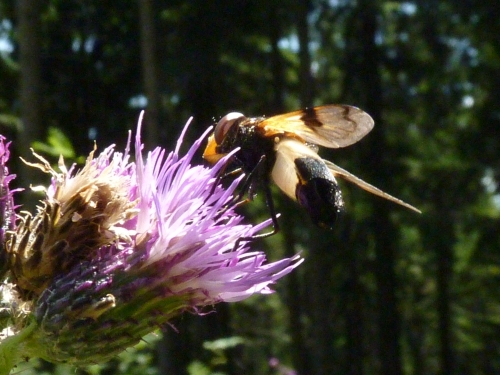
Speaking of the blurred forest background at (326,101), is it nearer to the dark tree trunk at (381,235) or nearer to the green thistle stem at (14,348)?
the dark tree trunk at (381,235)

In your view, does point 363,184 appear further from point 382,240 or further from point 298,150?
point 382,240

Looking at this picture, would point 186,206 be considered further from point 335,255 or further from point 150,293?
point 335,255

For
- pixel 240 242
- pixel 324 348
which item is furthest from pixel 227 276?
pixel 324 348

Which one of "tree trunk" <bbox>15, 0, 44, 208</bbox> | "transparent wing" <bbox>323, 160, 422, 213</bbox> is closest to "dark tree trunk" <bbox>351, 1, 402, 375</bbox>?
"tree trunk" <bbox>15, 0, 44, 208</bbox>

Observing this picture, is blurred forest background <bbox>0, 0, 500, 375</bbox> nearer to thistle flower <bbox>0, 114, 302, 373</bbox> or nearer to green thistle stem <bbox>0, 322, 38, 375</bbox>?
thistle flower <bbox>0, 114, 302, 373</bbox>

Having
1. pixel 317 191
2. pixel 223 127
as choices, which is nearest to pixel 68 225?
pixel 223 127

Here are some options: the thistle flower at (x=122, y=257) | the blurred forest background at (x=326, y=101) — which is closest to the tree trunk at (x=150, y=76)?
the blurred forest background at (x=326, y=101)
